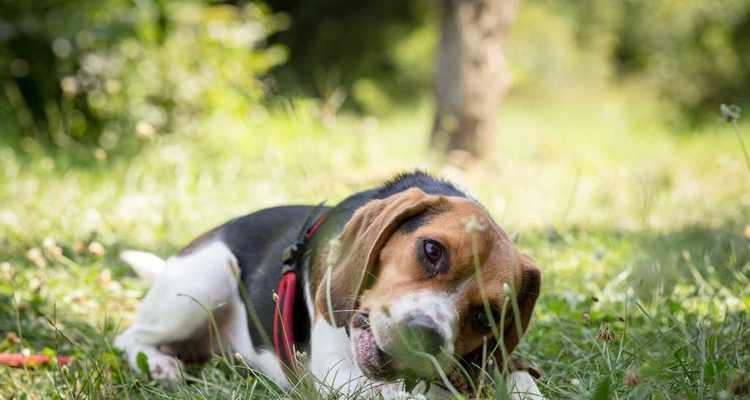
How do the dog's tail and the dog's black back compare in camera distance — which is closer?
the dog's black back

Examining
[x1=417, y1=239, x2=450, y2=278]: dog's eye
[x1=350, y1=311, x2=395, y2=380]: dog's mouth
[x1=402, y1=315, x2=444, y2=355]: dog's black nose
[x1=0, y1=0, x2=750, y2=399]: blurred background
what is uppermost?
[x1=417, y1=239, x2=450, y2=278]: dog's eye

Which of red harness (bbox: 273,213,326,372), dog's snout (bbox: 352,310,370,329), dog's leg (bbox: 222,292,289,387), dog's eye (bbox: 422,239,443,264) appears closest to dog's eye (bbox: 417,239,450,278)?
dog's eye (bbox: 422,239,443,264)

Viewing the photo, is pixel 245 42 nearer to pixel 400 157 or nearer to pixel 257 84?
pixel 257 84

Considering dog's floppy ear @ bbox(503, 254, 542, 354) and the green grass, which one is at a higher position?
dog's floppy ear @ bbox(503, 254, 542, 354)

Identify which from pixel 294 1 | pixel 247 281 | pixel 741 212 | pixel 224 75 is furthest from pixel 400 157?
pixel 294 1

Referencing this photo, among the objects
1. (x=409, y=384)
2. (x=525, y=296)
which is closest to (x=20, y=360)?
(x=409, y=384)

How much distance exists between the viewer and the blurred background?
364cm

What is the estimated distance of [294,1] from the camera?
1870 centimetres

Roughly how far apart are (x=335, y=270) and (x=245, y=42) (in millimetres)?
6619

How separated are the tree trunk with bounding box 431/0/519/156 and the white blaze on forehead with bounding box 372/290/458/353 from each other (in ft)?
21.7

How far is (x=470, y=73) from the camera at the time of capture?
30.5ft

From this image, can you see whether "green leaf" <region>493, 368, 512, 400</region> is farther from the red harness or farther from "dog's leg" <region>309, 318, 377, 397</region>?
the red harness

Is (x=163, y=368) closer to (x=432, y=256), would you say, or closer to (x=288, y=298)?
(x=288, y=298)

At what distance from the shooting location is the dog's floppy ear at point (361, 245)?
3.04 metres
